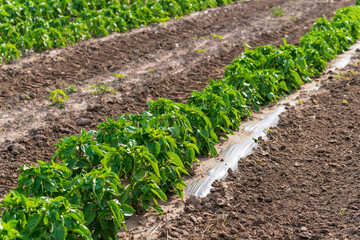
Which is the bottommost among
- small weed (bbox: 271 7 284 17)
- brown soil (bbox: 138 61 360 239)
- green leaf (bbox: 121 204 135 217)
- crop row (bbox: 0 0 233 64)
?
brown soil (bbox: 138 61 360 239)

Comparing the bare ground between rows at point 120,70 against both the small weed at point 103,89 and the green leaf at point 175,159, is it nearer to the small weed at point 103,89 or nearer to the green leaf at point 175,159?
the small weed at point 103,89

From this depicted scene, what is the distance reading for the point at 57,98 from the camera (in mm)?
7332

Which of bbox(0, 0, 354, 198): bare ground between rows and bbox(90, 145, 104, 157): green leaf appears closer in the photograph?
bbox(90, 145, 104, 157): green leaf

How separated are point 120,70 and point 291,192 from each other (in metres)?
4.67

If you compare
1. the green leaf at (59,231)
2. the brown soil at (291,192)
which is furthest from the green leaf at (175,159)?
the green leaf at (59,231)

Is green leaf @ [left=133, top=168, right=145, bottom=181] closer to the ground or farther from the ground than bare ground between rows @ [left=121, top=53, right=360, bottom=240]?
farther from the ground

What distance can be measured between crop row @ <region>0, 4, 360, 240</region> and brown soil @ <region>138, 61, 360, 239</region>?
0.41 m

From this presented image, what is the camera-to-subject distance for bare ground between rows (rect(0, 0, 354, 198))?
6391 mm

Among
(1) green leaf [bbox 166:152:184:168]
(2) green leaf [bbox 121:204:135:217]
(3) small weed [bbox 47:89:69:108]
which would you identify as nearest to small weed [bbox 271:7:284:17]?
(3) small weed [bbox 47:89:69:108]

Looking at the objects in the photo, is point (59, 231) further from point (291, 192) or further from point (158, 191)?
point (291, 192)

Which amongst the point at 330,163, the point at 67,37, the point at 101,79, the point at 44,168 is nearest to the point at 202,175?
the point at 330,163

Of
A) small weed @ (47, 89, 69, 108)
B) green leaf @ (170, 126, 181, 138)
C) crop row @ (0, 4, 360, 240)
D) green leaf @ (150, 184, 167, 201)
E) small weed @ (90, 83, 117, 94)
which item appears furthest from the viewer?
small weed @ (90, 83, 117, 94)

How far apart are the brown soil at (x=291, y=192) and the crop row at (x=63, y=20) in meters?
5.23

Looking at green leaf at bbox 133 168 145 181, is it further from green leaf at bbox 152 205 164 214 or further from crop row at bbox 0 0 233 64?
crop row at bbox 0 0 233 64
